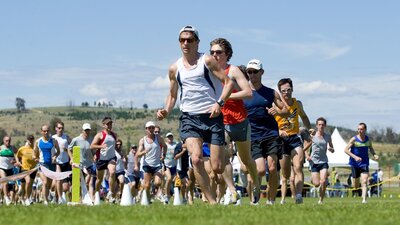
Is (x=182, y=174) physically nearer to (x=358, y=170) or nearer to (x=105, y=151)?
(x=105, y=151)

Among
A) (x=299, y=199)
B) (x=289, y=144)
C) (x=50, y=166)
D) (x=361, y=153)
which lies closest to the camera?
(x=289, y=144)

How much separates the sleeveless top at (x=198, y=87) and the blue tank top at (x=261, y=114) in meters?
2.87

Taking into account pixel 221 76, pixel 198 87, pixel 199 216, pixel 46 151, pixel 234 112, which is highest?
pixel 221 76

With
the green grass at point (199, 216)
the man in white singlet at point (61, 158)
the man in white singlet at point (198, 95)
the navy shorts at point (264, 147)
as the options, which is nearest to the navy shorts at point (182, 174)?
the man in white singlet at point (61, 158)

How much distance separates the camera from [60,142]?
2627 cm

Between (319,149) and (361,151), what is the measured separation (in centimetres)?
156

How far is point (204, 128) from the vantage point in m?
14.0

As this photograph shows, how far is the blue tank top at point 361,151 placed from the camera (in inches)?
985

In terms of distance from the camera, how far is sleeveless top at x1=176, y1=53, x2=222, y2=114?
546 inches

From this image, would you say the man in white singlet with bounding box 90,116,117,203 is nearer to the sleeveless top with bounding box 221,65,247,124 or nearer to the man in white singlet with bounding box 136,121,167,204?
the man in white singlet with bounding box 136,121,167,204

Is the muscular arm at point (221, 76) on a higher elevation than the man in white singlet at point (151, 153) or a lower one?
higher

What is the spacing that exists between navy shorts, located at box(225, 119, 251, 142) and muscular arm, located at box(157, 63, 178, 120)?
40.6 inches

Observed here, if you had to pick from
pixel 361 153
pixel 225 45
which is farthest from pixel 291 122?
pixel 361 153

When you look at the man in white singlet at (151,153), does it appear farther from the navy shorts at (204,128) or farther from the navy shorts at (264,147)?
the navy shorts at (204,128)
